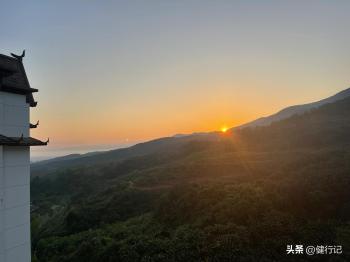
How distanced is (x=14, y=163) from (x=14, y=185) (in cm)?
51

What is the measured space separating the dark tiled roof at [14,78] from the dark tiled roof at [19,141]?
41.7 inches

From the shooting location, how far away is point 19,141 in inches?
281

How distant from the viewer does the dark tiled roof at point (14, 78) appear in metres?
7.49

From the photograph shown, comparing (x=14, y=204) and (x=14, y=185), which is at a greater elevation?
(x=14, y=185)

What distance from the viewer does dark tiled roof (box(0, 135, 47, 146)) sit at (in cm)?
704

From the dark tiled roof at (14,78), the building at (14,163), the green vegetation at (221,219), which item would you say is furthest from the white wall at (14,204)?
the green vegetation at (221,219)

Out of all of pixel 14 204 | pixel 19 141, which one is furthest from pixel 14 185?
pixel 19 141

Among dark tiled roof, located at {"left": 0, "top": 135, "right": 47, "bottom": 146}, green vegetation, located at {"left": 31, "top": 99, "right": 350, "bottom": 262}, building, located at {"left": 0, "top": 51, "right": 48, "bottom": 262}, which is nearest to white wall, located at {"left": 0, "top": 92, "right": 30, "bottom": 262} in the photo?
building, located at {"left": 0, "top": 51, "right": 48, "bottom": 262}

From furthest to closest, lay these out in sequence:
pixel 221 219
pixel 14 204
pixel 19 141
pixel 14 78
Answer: pixel 221 219
pixel 14 78
pixel 14 204
pixel 19 141

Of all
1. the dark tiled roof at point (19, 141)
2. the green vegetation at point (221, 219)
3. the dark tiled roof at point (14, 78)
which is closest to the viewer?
the dark tiled roof at point (19, 141)

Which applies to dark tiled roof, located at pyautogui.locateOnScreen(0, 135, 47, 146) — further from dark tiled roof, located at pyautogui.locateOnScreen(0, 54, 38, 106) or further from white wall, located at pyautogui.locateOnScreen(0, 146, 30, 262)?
dark tiled roof, located at pyautogui.locateOnScreen(0, 54, 38, 106)

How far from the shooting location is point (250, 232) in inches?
499

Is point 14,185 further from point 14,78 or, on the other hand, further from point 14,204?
point 14,78

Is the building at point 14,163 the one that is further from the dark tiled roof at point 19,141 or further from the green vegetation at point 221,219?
the green vegetation at point 221,219
